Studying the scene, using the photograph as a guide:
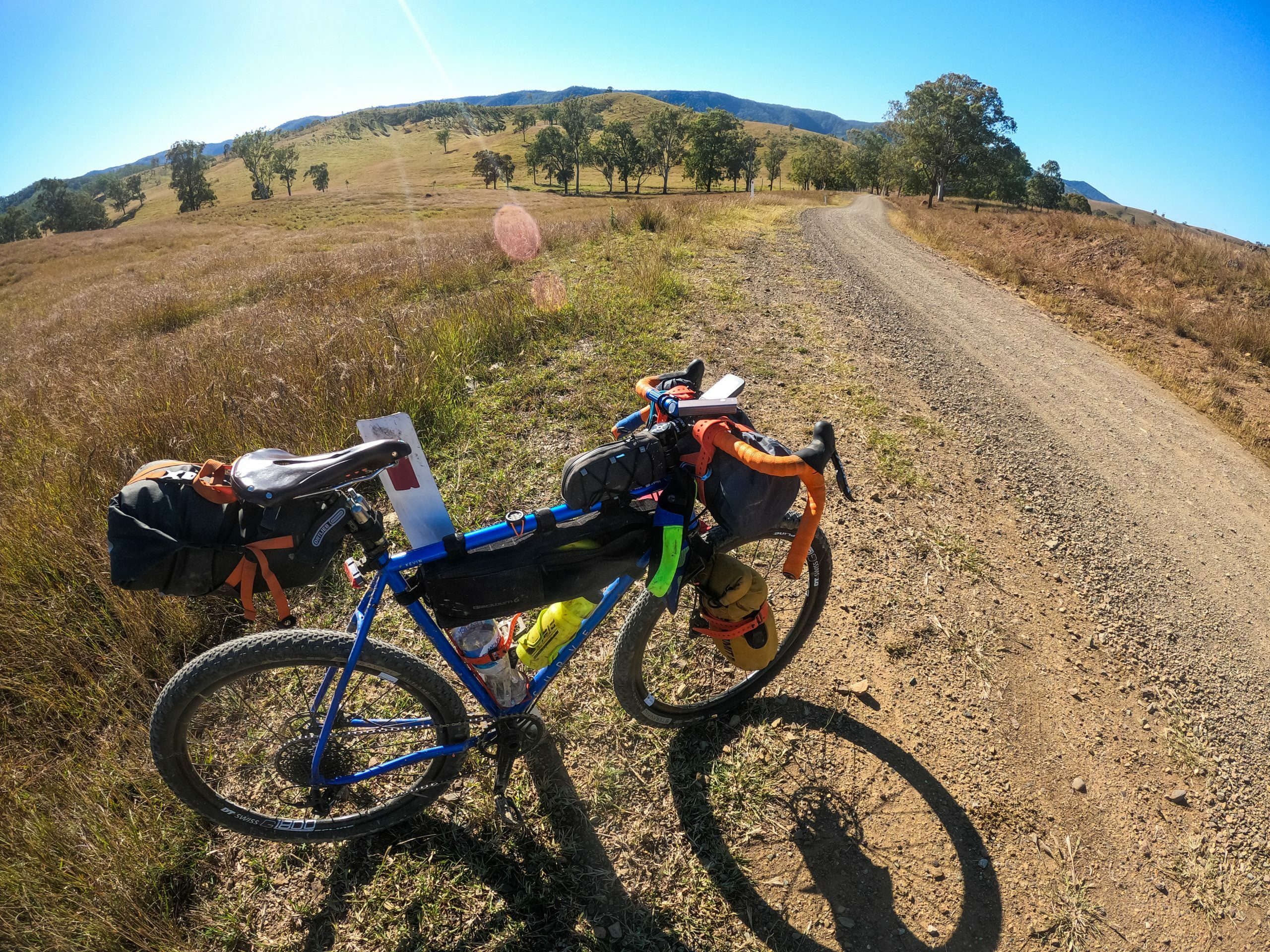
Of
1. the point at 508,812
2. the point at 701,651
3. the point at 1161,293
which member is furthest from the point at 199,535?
the point at 1161,293

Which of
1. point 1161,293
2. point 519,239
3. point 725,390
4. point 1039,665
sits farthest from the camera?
point 519,239

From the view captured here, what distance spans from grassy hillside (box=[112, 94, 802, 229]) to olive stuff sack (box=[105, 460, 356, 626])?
46.0m

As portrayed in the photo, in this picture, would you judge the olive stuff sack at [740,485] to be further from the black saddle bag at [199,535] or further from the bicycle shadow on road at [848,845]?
the bicycle shadow on road at [848,845]

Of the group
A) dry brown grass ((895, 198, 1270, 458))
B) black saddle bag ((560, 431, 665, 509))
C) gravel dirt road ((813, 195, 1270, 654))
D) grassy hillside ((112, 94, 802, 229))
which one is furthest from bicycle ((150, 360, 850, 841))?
grassy hillside ((112, 94, 802, 229))

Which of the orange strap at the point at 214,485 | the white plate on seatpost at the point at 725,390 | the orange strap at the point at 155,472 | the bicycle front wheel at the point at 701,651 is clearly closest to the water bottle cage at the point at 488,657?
the bicycle front wheel at the point at 701,651

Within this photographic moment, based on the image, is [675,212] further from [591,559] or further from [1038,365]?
[591,559]

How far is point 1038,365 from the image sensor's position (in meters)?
8.16

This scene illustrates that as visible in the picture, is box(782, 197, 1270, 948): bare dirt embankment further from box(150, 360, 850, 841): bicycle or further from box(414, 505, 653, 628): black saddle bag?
box(414, 505, 653, 628): black saddle bag

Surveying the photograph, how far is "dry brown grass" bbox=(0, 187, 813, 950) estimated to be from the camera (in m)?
2.16

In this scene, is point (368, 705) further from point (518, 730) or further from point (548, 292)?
point (548, 292)

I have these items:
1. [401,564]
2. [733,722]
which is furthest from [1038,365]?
[401,564]

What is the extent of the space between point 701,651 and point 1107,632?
2.97 meters

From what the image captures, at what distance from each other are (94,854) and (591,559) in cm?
235

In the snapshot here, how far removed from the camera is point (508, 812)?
8.30ft
